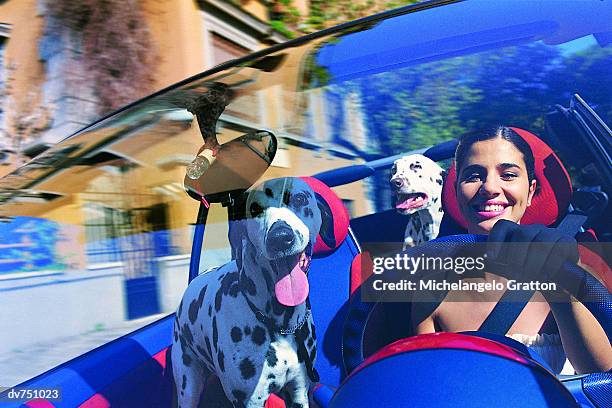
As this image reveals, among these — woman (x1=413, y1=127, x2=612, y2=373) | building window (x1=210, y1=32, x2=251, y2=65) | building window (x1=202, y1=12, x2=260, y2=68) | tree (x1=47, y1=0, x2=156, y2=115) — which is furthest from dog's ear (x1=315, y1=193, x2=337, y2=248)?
building window (x1=210, y1=32, x2=251, y2=65)

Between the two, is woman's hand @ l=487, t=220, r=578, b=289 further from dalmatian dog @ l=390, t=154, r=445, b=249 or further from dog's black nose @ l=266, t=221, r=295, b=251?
dog's black nose @ l=266, t=221, r=295, b=251

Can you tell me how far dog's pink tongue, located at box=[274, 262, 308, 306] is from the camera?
4.58 feet

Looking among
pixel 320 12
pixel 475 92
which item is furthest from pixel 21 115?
pixel 475 92

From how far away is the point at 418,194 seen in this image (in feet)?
4.56

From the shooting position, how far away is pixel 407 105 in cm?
152

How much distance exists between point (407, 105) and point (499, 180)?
0.84 feet

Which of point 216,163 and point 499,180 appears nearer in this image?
point 499,180

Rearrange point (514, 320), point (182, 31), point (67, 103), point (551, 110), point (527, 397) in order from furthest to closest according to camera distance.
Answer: point (182, 31), point (67, 103), point (551, 110), point (514, 320), point (527, 397)

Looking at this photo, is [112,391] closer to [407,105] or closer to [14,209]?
[14,209]

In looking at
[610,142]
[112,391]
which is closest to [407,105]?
[610,142]

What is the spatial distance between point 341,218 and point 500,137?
0.33 metres

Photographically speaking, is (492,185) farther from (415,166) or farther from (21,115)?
(21,115)

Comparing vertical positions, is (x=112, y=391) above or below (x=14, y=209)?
below

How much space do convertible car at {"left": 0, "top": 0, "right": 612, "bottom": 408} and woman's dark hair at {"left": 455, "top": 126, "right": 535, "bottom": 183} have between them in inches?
0.5
